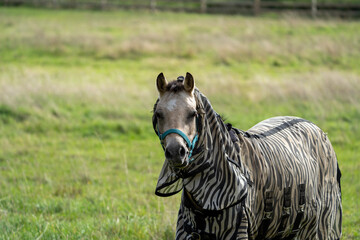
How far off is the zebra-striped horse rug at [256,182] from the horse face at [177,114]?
12 centimetres

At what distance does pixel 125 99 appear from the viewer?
44.1ft

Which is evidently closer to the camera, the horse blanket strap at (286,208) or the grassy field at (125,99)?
the horse blanket strap at (286,208)

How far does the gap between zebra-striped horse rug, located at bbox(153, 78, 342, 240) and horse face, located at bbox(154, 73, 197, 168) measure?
0.12 metres

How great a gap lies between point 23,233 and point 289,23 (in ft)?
68.1

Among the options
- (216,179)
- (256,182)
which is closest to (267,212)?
(256,182)

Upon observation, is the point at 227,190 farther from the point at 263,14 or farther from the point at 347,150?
the point at 263,14

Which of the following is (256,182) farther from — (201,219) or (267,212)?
(201,219)

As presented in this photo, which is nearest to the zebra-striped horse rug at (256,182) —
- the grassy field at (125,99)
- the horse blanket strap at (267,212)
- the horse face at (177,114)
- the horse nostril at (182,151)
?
the horse blanket strap at (267,212)

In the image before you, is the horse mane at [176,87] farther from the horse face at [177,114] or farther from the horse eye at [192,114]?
the horse eye at [192,114]

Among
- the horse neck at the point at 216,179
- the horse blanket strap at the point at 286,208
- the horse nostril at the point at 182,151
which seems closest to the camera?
the horse nostril at the point at 182,151

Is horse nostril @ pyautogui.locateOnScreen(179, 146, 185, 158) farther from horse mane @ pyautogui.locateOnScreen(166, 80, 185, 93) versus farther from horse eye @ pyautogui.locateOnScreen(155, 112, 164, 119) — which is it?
horse mane @ pyautogui.locateOnScreen(166, 80, 185, 93)

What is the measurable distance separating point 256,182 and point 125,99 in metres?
9.23

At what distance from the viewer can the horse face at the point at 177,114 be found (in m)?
3.74

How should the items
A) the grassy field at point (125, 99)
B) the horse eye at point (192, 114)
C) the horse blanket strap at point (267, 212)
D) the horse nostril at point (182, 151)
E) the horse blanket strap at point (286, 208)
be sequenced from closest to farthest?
the horse nostril at point (182, 151), the horse eye at point (192, 114), the horse blanket strap at point (267, 212), the horse blanket strap at point (286, 208), the grassy field at point (125, 99)
